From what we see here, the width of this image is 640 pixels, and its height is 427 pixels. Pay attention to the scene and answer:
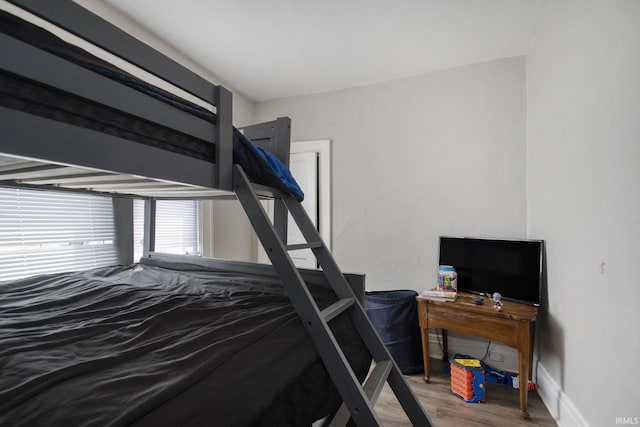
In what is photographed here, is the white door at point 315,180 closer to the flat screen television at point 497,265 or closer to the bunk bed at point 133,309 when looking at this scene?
the flat screen television at point 497,265

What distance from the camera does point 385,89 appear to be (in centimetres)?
283

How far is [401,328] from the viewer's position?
2.31 metres

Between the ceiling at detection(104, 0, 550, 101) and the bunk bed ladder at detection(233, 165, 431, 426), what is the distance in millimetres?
1368

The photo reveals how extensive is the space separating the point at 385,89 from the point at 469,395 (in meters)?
2.61

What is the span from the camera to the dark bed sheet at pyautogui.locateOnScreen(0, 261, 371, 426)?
59 centimetres

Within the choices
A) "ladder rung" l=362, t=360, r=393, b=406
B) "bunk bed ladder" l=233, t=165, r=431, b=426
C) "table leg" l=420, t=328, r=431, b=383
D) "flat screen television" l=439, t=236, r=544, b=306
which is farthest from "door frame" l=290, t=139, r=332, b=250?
"ladder rung" l=362, t=360, r=393, b=406

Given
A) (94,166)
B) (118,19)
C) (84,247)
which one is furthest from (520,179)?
(84,247)

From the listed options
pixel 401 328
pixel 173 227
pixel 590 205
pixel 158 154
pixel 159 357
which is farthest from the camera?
pixel 173 227

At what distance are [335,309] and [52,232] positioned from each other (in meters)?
1.95

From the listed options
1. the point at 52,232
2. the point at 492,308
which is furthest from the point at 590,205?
the point at 52,232

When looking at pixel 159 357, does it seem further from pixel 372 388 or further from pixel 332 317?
pixel 372 388

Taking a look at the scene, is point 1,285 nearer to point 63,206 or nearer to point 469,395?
point 63,206

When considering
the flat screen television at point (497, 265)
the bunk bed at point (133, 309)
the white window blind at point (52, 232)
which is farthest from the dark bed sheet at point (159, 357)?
the flat screen television at point (497, 265)

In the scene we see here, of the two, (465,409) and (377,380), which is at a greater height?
(377,380)
